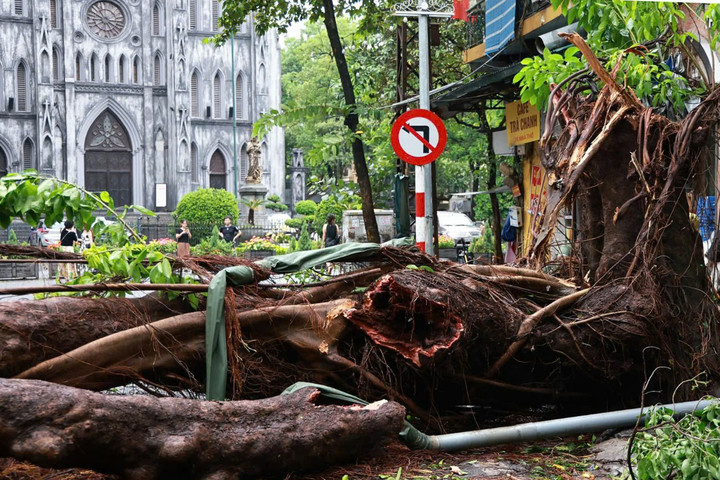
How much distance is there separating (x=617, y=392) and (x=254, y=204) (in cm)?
4690

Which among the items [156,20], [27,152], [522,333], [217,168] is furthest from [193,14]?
[522,333]

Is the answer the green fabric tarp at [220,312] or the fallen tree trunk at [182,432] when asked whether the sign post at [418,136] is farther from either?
the fallen tree trunk at [182,432]

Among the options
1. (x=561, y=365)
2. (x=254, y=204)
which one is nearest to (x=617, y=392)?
(x=561, y=365)

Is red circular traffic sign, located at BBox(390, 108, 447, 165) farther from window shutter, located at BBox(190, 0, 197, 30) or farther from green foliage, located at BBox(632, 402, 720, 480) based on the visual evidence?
window shutter, located at BBox(190, 0, 197, 30)

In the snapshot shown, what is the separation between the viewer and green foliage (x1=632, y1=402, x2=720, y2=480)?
4582 millimetres

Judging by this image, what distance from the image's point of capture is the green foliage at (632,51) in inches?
327

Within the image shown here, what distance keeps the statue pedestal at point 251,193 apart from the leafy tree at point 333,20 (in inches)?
1339

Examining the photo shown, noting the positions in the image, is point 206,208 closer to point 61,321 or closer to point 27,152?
point 27,152

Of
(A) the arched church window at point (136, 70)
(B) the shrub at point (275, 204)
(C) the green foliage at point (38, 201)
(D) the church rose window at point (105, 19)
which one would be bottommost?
(C) the green foliage at point (38, 201)

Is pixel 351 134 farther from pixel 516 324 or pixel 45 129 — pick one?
pixel 45 129

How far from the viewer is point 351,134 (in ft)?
55.3

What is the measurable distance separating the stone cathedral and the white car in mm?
23367

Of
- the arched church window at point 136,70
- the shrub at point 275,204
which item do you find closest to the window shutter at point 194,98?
the arched church window at point 136,70

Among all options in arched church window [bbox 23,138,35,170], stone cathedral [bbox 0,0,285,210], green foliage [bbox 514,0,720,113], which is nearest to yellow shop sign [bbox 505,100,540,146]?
green foliage [bbox 514,0,720,113]
